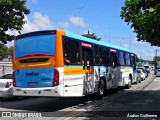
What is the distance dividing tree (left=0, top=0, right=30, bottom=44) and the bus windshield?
8450 millimetres

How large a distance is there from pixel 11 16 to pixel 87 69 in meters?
9.19

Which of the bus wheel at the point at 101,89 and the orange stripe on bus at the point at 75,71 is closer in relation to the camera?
the orange stripe on bus at the point at 75,71

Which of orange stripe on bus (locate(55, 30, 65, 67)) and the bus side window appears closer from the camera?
Result: orange stripe on bus (locate(55, 30, 65, 67))

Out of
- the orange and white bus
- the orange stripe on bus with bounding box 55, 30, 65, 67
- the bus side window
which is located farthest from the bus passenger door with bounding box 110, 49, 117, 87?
the orange stripe on bus with bounding box 55, 30, 65, 67

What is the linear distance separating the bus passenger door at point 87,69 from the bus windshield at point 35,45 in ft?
8.30

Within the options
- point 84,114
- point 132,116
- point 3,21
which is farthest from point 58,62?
point 3,21

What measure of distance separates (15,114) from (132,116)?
4.27m

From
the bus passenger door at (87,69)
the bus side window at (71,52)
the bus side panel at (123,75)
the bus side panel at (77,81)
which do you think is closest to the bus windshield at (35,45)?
the bus side window at (71,52)

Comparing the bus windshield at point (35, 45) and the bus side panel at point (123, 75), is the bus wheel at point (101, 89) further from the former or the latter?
the bus windshield at point (35, 45)

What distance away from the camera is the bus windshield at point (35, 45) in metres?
13.6

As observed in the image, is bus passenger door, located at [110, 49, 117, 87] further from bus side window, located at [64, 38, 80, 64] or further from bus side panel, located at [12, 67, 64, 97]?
bus side panel, located at [12, 67, 64, 97]

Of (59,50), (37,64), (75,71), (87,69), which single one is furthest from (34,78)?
(87,69)

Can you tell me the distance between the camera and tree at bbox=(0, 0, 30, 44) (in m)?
22.6

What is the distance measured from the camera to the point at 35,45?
13.9m
